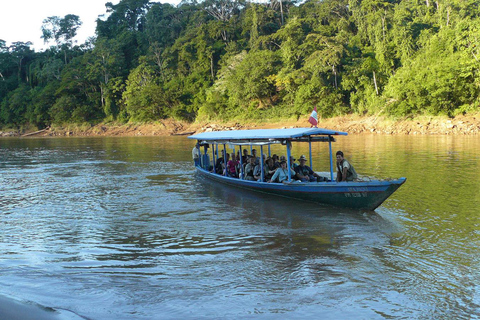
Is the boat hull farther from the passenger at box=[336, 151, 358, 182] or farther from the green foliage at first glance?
the green foliage

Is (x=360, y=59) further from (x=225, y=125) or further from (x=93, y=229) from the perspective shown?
(x=93, y=229)

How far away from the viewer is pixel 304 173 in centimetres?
1284

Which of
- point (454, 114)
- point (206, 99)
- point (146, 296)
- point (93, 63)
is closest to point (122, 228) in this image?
point (146, 296)

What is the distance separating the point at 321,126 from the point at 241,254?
130 feet

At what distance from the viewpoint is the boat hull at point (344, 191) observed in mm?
9914

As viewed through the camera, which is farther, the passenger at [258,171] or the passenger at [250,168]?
the passenger at [250,168]

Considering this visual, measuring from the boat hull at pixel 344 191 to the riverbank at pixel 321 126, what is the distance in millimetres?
29043

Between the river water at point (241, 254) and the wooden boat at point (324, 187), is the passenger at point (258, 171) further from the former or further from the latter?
the river water at point (241, 254)

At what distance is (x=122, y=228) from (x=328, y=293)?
5.63 metres

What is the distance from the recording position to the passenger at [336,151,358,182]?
10719mm

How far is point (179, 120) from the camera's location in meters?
60.1

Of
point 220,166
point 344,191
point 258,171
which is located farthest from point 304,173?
point 220,166

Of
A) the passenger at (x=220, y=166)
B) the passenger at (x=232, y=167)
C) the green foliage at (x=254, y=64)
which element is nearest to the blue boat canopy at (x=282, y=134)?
the passenger at (x=232, y=167)

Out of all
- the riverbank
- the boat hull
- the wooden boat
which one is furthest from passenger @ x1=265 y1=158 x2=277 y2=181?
the riverbank
